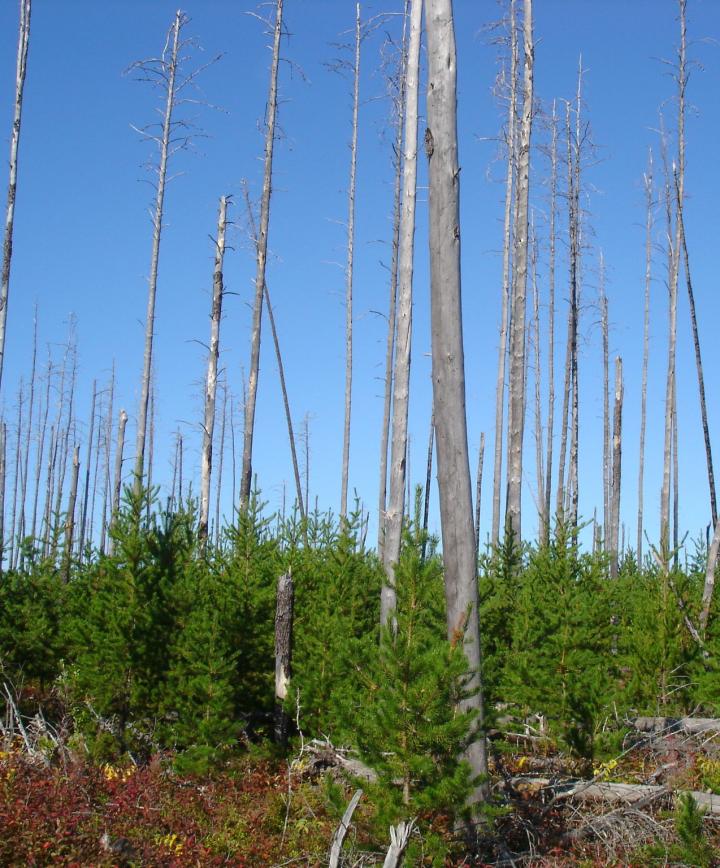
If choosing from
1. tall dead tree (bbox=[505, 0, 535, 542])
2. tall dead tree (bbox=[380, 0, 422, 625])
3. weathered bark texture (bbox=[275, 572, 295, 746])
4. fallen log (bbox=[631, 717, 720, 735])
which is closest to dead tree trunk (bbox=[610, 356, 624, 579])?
tall dead tree (bbox=[505, 0, 535, 542])

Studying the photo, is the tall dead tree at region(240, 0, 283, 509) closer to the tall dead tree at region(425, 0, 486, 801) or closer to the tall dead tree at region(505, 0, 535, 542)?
the tall dead tree at region(505, 0, 535, 542)

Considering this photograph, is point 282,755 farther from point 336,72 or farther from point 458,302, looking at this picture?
point 336,72

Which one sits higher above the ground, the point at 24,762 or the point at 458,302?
the point at 458,302

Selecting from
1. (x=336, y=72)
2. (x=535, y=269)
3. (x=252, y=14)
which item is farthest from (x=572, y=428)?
(x=252, y=14)

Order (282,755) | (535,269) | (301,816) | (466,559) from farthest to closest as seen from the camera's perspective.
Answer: (535,269) → (282,755) → (301,816) → (466,559)

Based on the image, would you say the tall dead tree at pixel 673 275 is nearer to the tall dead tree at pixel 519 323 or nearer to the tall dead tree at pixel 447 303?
the tall dead tree at pixel 519 323

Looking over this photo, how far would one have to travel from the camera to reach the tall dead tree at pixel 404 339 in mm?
10938

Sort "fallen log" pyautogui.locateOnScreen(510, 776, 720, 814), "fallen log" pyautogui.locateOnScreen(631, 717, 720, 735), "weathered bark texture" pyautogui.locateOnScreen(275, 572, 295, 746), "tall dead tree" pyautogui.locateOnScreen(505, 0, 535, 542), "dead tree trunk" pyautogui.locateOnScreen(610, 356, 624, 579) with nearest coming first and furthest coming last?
"fallen log" pyautogui.locateOnScreen(510, 776, 720, 814) < "fallen log" pyautogui.locateOnScreen(631, 717, 720, 735) < "weathered bark texture" pyautogui.locateOnScreen(275, 572, 295, 746) < "tall dead tree" pyautogui.locateOnScreen(505, 0, 535, 542) < "dead tree trunk" pyautogui.locateOnScreen(610, 356, 624, 579)

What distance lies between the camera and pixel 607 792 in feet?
24.0

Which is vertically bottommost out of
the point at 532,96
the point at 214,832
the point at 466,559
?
the point at 214,832

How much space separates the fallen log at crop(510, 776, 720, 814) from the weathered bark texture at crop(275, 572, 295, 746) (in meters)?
3.46

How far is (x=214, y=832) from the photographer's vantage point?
24.8 feet

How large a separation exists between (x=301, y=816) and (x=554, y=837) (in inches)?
100

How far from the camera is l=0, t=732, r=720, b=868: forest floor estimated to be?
21.2 ft
